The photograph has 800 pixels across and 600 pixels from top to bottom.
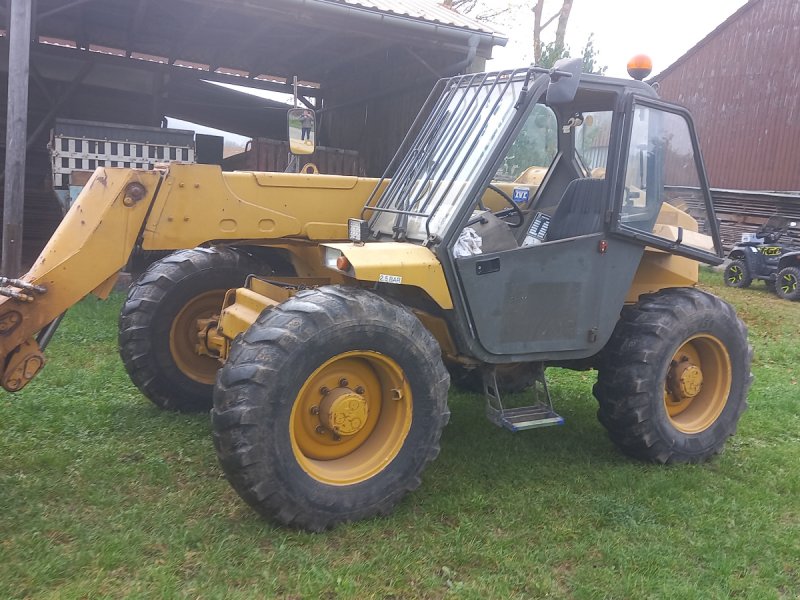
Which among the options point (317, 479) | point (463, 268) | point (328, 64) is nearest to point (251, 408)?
point (317, 479)

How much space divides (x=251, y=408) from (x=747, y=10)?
20241 millimetres

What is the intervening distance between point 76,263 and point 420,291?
1.75 m

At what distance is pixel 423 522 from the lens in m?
3.59

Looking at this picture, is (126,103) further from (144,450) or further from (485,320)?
(485,320)

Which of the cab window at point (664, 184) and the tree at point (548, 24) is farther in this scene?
the tree at point (548, 24)

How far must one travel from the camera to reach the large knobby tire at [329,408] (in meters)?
3.22

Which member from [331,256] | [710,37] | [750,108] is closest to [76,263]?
[331,256]

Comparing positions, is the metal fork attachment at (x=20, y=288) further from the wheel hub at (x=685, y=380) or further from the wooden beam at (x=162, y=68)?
the wooden beam at (x=162, y=68)

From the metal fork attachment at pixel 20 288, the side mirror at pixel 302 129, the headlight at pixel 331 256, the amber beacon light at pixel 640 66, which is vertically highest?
the amber beacon light at pixel 640 66

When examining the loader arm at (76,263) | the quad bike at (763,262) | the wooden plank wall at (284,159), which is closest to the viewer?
the loader arm at (76,263)

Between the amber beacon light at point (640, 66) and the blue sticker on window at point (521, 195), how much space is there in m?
0.98

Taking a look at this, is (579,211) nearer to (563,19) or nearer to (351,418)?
(351,418)

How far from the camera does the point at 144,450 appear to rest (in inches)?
170

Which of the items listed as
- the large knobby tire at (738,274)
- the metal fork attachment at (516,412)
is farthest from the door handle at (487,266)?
the large knobby tire at (738,274)
